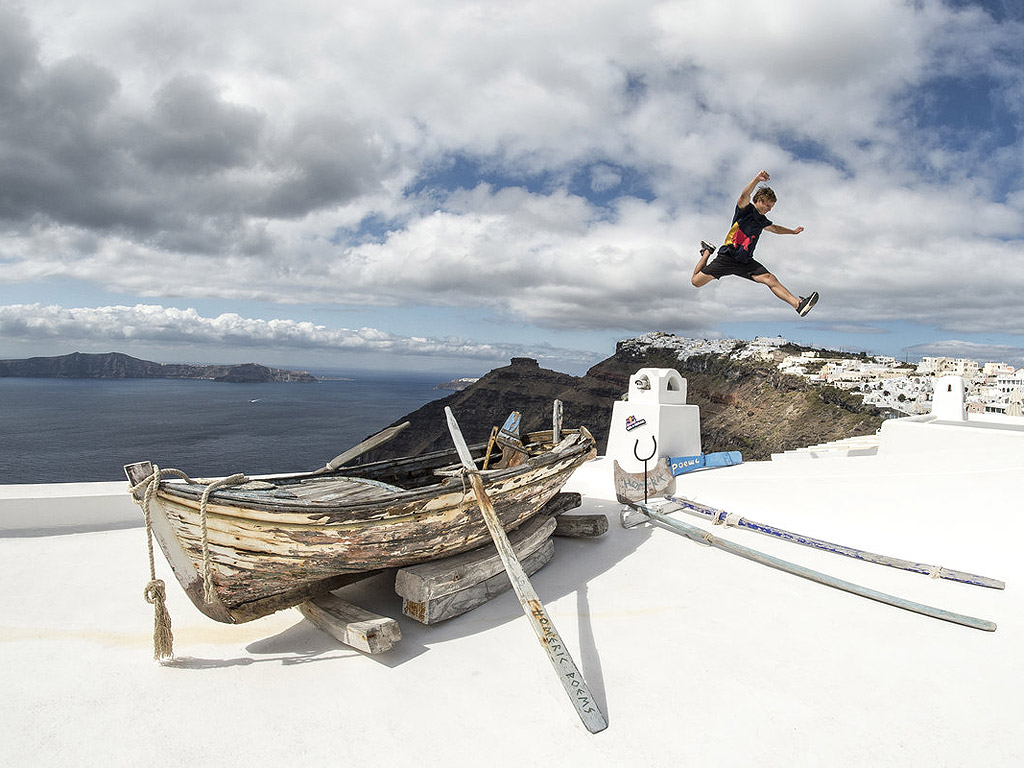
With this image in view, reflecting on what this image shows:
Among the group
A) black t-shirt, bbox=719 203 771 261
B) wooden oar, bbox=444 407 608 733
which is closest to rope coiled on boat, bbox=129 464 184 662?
wooden oar, bbox=444 407 608 733

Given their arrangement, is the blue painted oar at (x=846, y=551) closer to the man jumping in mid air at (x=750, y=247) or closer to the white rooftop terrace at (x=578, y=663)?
the white rooftop terrace at (x=578, y=663)

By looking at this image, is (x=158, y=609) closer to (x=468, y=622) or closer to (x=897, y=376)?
(x=468, y=622)

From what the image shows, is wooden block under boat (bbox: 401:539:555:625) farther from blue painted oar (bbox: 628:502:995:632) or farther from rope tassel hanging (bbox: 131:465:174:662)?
blue painted oar (bbox: 628:502:995:632)

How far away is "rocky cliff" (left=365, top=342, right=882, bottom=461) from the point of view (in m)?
44.7

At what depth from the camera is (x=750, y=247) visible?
5023 mm

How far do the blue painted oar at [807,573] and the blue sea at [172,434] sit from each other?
35.9 metres

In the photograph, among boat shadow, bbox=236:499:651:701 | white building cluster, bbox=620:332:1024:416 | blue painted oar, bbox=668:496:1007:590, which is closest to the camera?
boat shadow, bbox=236:499:651:701

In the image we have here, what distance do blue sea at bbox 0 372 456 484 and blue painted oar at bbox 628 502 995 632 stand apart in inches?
1415

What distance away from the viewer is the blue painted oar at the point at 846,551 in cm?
417

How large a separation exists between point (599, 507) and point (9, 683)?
5108 millimetres

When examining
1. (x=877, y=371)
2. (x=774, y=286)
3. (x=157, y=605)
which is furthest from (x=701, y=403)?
(x=157, y=605)

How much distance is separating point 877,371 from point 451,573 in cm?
5669

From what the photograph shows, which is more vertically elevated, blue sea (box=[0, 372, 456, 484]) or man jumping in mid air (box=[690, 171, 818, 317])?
man jumping in mid air (box=[690, 171, 818, 317])

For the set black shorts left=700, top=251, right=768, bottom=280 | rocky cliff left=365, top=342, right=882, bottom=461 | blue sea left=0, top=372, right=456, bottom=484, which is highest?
black shorts left=700, top=251, right=768, bottom=280
